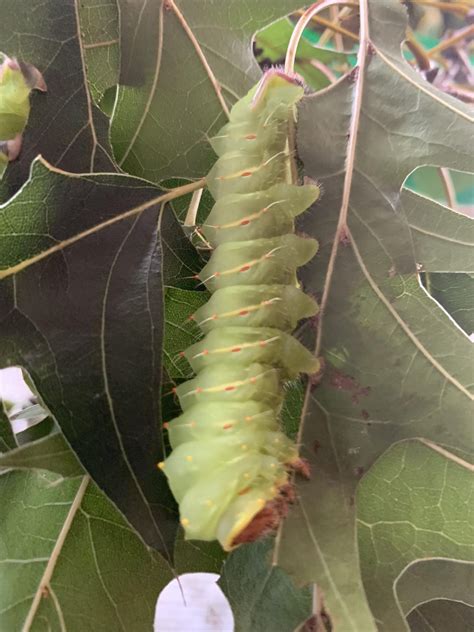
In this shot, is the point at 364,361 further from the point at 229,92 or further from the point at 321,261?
the point at 229,92

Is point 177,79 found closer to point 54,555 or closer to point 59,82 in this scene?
point 59,82

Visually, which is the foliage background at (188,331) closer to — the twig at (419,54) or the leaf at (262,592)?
the leaf at (262,592)

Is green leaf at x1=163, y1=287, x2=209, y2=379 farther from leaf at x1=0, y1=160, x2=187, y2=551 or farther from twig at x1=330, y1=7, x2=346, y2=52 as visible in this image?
twig at x1=330, y1=7, x2=346, y2=52

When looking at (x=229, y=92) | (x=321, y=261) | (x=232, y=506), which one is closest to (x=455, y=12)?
(x=229, y=92)

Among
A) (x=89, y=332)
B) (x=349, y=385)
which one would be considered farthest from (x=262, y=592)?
(x=89, y=332)

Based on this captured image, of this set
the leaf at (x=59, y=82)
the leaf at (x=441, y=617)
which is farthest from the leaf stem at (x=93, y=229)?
the leaf at (x=441, y=617)

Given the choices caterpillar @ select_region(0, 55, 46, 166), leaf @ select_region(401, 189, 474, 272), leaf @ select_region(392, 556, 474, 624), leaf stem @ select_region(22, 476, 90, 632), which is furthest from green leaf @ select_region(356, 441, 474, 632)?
caterpillar @ select_region(0, 55, 46, 166)
